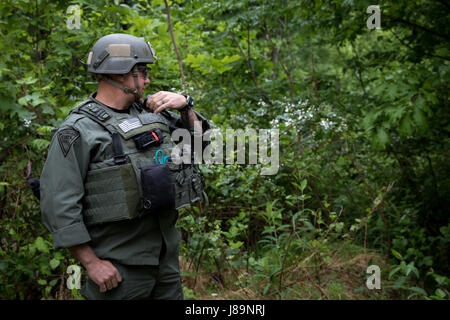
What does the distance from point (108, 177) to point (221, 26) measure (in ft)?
17.7

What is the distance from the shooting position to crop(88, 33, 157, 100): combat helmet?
2262mm

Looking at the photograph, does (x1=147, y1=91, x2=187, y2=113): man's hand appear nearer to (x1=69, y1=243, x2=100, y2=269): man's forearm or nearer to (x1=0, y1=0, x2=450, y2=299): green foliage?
(x1=69, y1=243, x2=100, y2=269): man's forearm

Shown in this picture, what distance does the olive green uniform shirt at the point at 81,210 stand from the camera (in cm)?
201

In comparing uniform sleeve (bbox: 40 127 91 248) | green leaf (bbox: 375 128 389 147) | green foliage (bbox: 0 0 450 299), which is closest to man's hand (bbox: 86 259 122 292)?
uniform sleeve (bbox: 40 127 91 248)

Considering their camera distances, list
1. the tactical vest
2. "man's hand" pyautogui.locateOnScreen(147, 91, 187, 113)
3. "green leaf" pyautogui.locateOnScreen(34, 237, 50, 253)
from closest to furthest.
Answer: the tactical vest < "man's hand" pyautogui.locateOnScreen(147, 91, 187, 113) < "green leaf" pyautogui.locateOnScreen(34, 237, 50, 253)

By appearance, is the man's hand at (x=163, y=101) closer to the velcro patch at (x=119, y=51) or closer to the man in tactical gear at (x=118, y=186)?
the man in tactical gear at (x=118, y=186)

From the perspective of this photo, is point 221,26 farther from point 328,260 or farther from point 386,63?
point 328,260

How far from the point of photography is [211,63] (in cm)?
534

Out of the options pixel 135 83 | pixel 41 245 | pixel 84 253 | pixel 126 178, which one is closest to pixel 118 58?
pixel 135 83

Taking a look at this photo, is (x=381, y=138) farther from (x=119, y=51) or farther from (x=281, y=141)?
(x=119, y=51)

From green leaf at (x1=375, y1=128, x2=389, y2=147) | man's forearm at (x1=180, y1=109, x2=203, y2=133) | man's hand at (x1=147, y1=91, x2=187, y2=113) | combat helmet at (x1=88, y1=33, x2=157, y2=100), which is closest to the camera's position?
combat helmet at (x1=88, y1=33, x2=157, y2=100)
